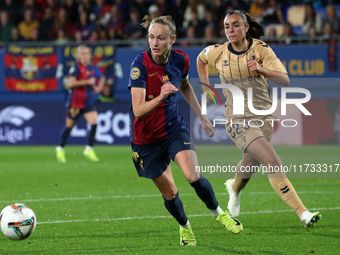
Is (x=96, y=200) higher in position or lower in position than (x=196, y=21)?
lower

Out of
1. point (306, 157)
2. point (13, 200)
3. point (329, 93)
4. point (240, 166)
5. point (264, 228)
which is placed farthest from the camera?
point (329, 93)

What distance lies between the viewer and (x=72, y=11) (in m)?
17.8

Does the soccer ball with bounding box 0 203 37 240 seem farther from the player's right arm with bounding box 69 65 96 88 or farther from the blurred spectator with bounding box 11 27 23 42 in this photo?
the blurred spectator with bounding box 11 27 23 42

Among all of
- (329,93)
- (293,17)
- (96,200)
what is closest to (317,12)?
(293,17)

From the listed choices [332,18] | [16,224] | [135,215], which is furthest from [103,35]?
[16,224]

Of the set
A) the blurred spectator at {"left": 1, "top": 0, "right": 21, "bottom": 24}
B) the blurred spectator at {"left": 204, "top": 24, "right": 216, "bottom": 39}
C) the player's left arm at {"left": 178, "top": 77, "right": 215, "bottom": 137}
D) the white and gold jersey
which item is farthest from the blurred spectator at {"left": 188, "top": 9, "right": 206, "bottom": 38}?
the player's left arm at {"left": 178, "top": 77, "right": 215, "bottom": 137}

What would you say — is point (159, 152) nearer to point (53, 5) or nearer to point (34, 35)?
point (34, 35)

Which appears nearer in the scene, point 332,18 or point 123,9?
point 332,18

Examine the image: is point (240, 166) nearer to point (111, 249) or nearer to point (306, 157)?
point (111, 249)

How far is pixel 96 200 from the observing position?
7309mm

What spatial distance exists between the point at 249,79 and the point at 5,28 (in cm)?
1347

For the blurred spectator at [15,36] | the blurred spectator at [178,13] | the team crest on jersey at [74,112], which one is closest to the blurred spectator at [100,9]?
the blurred spectator at [178,13]

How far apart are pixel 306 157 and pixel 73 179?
545cm

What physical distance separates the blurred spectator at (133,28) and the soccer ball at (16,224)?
40.6 ft
